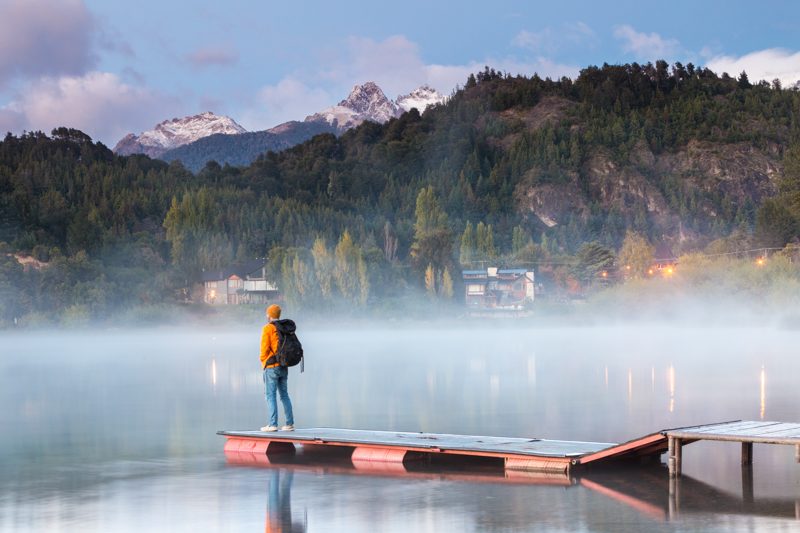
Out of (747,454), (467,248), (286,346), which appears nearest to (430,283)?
(467,248)

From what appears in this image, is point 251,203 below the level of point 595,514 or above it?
above

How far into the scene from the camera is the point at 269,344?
18.2 m

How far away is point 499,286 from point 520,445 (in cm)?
14523

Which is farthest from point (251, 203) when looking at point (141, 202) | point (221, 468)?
point (221, 468)

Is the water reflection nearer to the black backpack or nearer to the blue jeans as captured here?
the blue jeans

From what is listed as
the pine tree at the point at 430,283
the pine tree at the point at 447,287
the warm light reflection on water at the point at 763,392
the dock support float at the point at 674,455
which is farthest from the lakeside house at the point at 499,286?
the dock support float at the point at 674,455

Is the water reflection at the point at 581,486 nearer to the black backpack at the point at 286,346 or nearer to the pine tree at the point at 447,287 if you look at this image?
the black backpack at the point at 286,346

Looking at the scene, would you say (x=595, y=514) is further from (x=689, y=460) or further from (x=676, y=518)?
(x=689, y=460)

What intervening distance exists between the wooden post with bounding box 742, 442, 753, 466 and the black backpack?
6.60m

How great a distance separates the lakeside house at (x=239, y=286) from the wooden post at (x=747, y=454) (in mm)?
118808

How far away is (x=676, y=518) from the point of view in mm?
12695

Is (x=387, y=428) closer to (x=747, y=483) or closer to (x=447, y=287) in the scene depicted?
(x=747, y=483)

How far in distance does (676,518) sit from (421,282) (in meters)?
118

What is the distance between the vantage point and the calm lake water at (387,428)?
1303 centimetres
